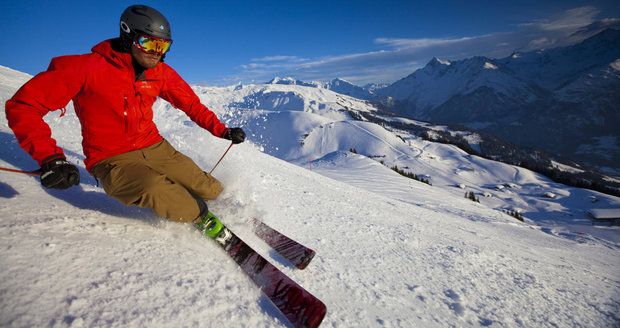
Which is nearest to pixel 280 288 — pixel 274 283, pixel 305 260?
pixel 274 283

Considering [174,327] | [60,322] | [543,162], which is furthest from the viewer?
[543,162]

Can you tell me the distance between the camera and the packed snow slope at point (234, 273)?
227cm

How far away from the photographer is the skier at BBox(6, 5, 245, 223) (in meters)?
2.97

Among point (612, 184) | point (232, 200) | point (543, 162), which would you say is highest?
point (543, 162)

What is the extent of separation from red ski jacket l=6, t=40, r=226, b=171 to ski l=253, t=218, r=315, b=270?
1.86 m

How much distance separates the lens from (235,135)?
4781 millimetres

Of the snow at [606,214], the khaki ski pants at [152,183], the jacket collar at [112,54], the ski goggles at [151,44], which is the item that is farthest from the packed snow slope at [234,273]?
the snow at [606,214]

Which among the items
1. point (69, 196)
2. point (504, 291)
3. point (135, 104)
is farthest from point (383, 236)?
point (69, 196)

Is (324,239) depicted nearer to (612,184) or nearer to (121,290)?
(121,290)

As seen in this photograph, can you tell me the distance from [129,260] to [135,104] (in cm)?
196

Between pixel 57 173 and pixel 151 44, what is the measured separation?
180cm

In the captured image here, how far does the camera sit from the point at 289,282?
117 inches

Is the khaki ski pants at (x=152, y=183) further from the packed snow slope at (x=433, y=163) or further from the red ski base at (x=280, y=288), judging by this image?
the packed snow slope at (x=433, y=163)

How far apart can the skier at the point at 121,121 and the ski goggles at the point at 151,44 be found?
0.01 metres
